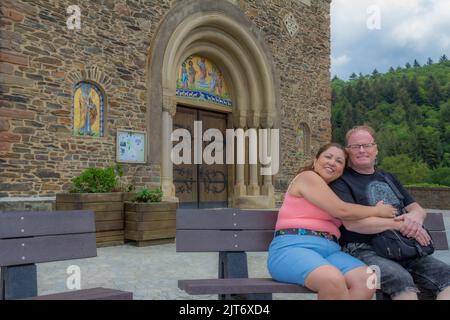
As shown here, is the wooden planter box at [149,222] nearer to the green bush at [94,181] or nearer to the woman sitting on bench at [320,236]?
the green bush at [94,181]

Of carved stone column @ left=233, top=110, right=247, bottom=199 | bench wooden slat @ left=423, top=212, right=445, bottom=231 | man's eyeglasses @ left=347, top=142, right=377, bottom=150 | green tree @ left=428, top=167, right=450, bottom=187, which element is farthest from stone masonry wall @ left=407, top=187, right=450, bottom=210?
green tree @ left=428, top=167, right=450, bottom=187

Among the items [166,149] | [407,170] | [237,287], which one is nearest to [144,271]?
[237,287]

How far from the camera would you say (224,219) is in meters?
3.37

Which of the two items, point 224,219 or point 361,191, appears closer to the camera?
point 361,191

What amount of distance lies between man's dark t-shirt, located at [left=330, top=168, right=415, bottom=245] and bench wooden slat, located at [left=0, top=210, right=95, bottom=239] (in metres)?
1.60

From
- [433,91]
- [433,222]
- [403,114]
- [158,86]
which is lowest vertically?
[433,222]

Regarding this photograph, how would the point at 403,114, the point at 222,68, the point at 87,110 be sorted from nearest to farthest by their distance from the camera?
the point at 87,110, the point at 222,68, the point at 403,114

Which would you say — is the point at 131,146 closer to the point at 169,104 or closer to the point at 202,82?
the point at 169,104

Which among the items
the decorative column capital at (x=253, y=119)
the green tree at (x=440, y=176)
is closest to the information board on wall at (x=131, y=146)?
the decorative column capital at (x=253, y=119)

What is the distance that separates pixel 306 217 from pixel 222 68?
989cm

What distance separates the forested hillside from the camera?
51.0m

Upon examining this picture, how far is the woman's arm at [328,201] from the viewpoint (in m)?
2.87
